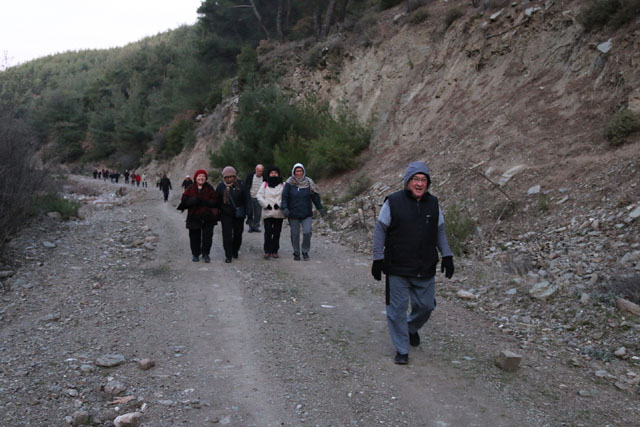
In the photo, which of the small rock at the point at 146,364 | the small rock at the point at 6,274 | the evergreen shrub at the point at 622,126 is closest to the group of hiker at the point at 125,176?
the small rock at the point at 6,274

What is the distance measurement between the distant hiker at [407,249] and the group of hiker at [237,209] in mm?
5136

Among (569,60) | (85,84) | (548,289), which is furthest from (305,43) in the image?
(85,84)

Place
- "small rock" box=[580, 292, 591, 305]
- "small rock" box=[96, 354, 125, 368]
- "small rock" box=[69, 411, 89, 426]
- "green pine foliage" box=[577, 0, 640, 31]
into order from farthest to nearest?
"green pine foliage" box=[577, 0, 640, 31] < "small rock" box=[580, 292, 591, 305] < "small rock" box=[96, 354, 125, 368] < "small rock" box=[69, 411, 89, 426]

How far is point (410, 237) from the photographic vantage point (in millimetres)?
5082

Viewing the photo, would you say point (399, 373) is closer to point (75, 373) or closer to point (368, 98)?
point (75, 373)

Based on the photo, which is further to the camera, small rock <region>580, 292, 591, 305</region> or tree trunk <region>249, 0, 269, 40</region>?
tree trunk <region>249, 0, 269, 40</region>

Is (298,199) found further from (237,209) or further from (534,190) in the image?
(534,190)

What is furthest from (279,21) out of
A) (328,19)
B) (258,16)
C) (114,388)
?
(114,388)

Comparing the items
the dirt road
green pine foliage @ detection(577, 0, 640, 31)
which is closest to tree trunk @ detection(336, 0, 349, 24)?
green pine foliage @ detection(577, 0, 640, 31)

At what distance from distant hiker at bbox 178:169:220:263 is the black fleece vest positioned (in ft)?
18.7

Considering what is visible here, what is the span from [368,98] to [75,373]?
20.2m

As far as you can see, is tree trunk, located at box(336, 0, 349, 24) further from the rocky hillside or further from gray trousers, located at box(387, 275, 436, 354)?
gray trousers, located at box(387, 275, 436, 354)

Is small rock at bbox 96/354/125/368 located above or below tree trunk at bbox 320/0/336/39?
below

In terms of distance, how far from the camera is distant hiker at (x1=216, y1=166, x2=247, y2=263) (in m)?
10.4
